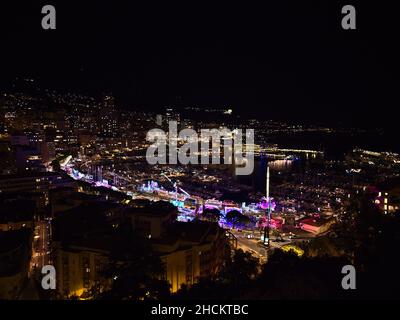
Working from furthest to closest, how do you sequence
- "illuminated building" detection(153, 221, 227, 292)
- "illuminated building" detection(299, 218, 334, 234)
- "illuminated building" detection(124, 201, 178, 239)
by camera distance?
"illuminated building" detection(299, 218, 334, 234)
"illuminated building" detection(124, 201, 178, 239)
"illuminated building" detection(153, 221, 227, 292)

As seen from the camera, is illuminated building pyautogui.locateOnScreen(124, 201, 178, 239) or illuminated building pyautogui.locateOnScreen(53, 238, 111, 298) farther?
illuminated building pyautogui.locateOnScreen(124, 201, 178, 239)

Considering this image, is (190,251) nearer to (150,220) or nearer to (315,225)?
(150,220)

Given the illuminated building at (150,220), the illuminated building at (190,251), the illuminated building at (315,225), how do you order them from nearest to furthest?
the illuminated building at (190,251)
the illuminated building at (150,220)
the illuminated building at (315,225)

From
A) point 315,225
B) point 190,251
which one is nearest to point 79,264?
point 190,251

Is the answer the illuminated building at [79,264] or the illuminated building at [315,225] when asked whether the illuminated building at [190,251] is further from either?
the illuminated building at [315,225]

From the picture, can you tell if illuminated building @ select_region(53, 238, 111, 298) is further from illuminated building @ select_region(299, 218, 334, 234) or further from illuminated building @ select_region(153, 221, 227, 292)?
illuminated building @ select_region(299, 218, 334, 234)

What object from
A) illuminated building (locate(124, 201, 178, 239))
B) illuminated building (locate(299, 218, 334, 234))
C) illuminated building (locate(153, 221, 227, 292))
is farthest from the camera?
illuminated building (locate(299, 218, 334, 234))

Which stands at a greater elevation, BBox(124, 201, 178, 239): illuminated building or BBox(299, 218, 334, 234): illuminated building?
BBox(124, 201, 178, 239): illuminated building

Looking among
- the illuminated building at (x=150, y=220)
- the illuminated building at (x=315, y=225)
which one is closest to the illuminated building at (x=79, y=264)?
the illuminated building at (x=150, y=220)

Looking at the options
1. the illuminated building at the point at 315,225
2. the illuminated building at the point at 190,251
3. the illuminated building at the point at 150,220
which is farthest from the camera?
the illuminated building at the point at 315,225

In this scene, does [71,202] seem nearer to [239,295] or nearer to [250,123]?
[239,295]

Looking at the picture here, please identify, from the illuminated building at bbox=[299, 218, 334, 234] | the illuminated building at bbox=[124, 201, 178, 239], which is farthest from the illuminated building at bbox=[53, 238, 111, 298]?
the illuminated building at bbox=[299, 218, 334, 234]

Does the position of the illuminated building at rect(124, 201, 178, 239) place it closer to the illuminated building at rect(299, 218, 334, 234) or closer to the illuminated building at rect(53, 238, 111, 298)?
the illuminated building at rect(53, 238, 111, 298)
